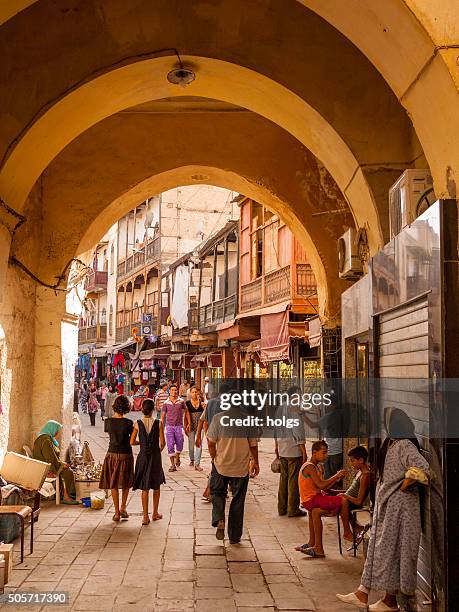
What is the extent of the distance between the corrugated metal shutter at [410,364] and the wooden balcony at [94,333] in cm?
3925

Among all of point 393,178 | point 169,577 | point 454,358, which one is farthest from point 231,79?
point 169,577

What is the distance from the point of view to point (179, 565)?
5953mm

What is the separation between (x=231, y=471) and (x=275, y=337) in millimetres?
9329

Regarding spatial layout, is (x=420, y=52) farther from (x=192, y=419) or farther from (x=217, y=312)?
(x=217, y=312)

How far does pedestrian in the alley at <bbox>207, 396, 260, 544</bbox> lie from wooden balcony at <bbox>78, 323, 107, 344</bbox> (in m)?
37.2

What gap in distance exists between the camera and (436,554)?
3705mm

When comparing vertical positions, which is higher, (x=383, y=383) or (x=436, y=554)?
(x=383, y=383)

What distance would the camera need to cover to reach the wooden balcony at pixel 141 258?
110ft

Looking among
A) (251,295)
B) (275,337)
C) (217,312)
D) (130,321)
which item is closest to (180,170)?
(275,337)

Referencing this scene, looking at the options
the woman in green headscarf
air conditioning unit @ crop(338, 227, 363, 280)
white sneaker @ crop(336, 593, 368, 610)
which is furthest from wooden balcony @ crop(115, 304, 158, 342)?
white sneaker @ crop(336, 593, 368, 610)

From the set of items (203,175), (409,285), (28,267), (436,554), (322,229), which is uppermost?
(203,175)

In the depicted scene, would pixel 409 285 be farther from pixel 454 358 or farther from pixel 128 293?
pixel 128 293

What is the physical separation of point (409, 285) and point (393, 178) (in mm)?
2350

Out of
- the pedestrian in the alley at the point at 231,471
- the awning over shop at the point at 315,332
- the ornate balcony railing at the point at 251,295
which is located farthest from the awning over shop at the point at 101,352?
the pedestrian in the alley at the point at 231,471
